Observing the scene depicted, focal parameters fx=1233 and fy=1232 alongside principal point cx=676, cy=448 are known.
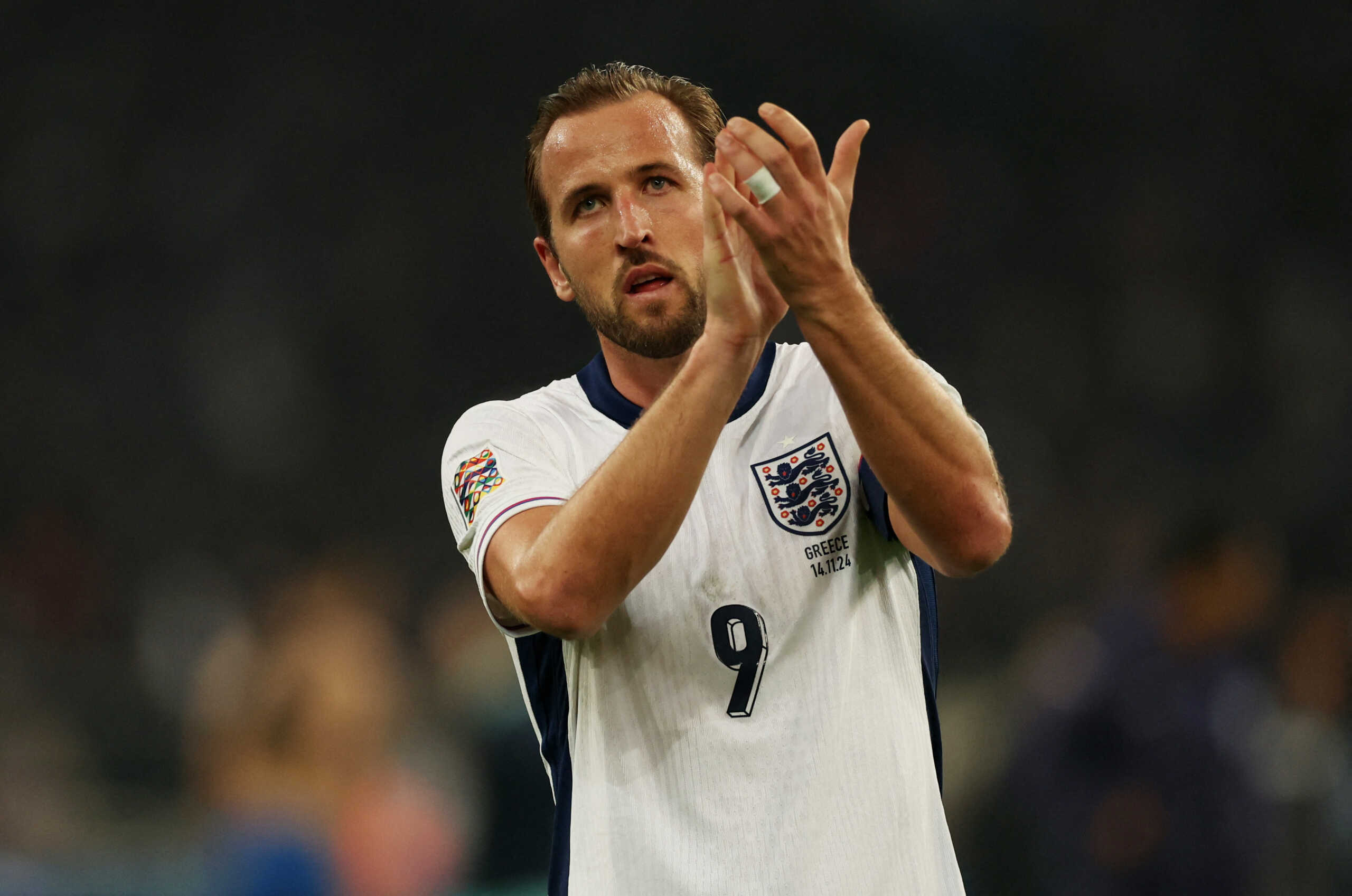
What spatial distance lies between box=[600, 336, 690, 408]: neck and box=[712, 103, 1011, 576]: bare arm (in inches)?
18.3

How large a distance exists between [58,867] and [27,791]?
327 mm

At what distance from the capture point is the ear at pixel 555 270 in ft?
6.72

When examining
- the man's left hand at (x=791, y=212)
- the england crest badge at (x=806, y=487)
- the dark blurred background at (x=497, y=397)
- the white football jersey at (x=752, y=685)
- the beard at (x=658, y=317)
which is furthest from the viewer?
the dark blurred background at (x=497, y=397)

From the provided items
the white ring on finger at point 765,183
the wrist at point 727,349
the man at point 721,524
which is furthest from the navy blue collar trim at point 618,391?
the white ring on finger at point 765,183

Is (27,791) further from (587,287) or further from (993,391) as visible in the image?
(993,391)

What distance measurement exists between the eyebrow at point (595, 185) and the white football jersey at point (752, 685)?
0.37 m

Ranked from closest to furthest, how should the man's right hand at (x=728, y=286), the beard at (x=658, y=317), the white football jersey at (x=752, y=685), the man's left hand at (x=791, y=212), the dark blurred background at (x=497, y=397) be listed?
the man's left hand at (x=791, y=212), the man's right hand at (x=728, y=286), the white football jersey at (x=752, y=685), the beard at (x=658, y=317), the dark blurred background at (x=497, y=397)

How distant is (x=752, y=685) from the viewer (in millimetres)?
1655

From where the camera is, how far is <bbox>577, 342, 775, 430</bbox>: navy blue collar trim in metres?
1.86

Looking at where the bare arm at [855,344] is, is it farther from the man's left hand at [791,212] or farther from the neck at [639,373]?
the neck at [639,373]

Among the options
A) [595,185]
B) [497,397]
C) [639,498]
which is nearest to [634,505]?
[639,498]

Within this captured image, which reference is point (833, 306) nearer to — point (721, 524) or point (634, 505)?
point (634, 505)

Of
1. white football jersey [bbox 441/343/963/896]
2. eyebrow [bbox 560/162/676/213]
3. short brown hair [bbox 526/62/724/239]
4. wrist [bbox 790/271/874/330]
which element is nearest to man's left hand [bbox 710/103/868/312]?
wrist [bbox 790/271/874/330]

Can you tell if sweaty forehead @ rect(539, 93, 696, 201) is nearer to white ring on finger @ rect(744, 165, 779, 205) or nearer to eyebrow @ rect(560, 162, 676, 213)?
eyebrow @ rect(560, 162, 676, 213)
